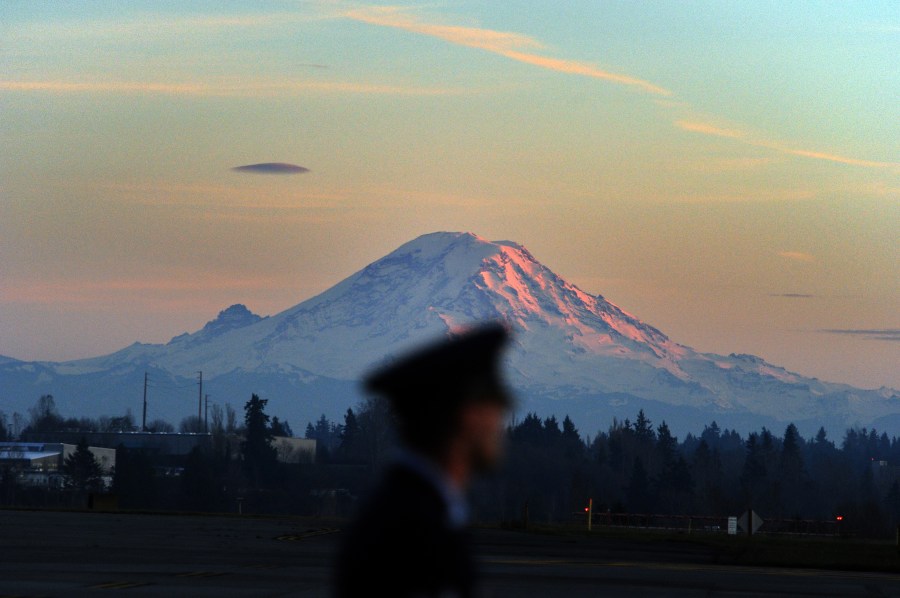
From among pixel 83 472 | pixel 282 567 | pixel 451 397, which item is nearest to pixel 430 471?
pixel 451 397

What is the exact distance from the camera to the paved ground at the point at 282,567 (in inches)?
1035

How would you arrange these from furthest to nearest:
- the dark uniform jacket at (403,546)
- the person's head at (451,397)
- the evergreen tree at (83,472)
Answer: the evergreen tree at (83,472) → the person's head at (451,397) → the dark uniform jacket at (403,546)

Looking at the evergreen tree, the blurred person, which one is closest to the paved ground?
the blurred person

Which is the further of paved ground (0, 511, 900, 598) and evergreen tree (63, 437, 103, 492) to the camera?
evergreen tree (63, 437, 103, 492)

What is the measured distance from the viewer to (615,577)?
31812mm

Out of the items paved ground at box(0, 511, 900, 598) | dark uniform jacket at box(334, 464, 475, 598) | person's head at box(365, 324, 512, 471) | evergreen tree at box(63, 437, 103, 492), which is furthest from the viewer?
evergreen tree at box(63, 437, 103, 492)

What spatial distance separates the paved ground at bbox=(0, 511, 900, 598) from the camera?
86.3 ft

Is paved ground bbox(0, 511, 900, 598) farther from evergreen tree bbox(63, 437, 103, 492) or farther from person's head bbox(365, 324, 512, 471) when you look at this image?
evergreen tree bbox(63, 437, 103, 492)

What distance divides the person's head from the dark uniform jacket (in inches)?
5.8

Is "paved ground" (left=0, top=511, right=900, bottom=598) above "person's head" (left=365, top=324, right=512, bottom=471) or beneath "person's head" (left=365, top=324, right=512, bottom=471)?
beneath

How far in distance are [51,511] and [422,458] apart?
63787 mm

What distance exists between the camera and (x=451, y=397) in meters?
4.19

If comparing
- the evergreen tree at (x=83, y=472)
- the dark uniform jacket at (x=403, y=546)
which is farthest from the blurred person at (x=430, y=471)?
the evergreen tree at (x=83, y=472)

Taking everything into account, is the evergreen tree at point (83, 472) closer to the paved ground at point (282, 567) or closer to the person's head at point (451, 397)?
the paved ground at point (282, 567)
